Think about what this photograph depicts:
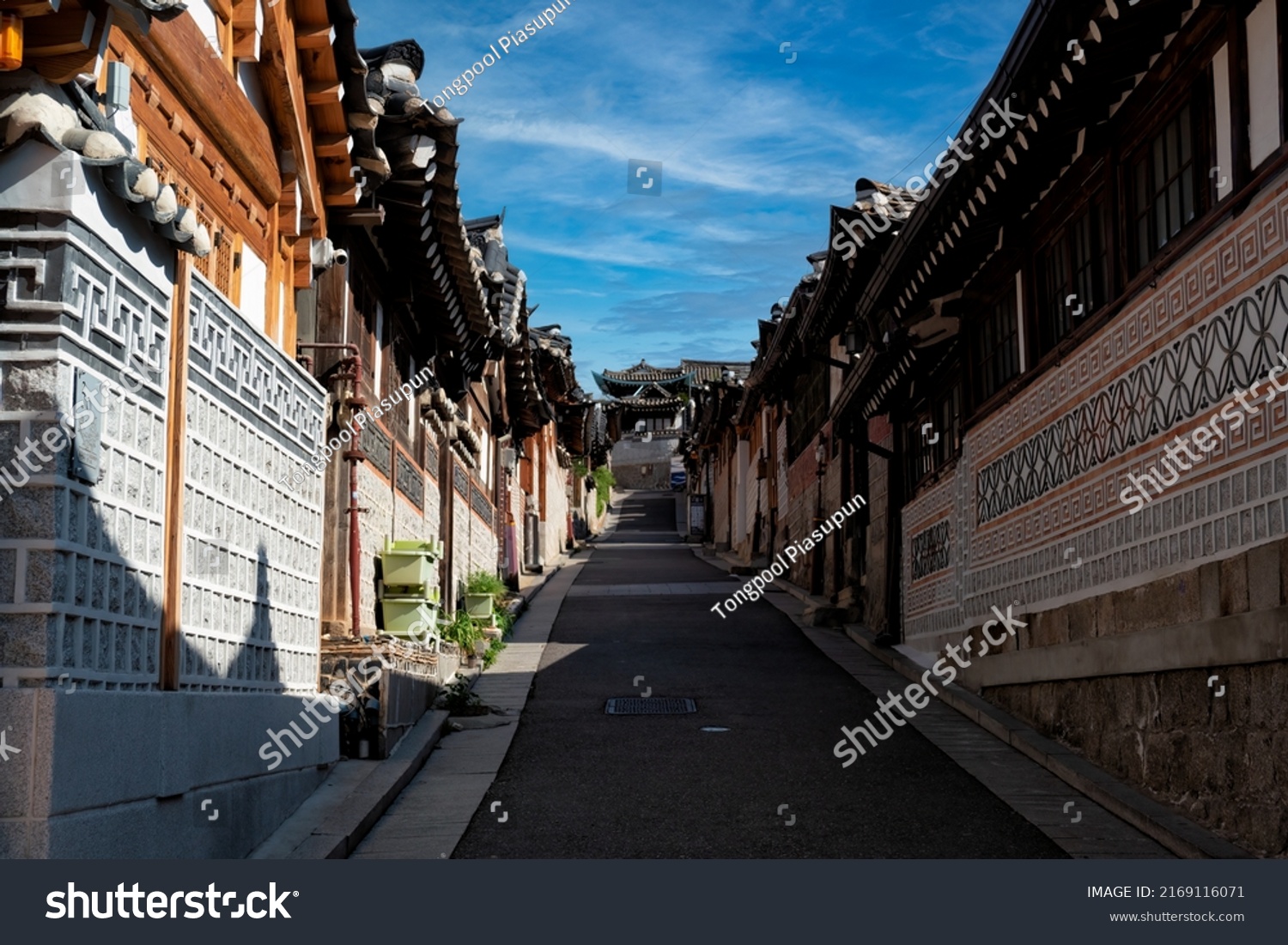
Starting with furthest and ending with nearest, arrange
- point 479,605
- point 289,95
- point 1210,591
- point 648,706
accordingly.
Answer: point 479,605, point 648,706, point 289,95, point 1210,591

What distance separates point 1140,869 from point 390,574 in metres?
8.44

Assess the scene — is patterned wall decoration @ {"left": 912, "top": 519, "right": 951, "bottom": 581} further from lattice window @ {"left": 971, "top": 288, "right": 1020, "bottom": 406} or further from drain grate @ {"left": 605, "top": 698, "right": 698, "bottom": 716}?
drain grate @ {"left": 605, "top": 698, "right": 698, "bottom": 716}

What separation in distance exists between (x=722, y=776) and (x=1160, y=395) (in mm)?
4312

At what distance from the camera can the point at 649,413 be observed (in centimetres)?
8381

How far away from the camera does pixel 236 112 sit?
809cm

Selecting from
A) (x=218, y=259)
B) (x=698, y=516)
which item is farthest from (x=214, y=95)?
(x=698, y=516)

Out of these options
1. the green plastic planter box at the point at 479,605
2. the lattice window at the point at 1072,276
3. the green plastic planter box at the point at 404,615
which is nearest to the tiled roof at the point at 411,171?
the green plastic planter box at the point at 404,615

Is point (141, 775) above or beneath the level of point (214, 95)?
beneath

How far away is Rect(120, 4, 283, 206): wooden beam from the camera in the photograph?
6777 millimetres

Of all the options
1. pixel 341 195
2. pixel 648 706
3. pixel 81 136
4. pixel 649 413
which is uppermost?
pixel 649 413

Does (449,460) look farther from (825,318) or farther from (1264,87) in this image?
(1264,87)

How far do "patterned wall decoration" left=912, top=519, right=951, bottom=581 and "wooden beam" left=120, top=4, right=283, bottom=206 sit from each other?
882 cm

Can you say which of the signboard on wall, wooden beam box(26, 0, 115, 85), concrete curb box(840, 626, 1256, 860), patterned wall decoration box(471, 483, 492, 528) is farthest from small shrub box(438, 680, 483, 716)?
the signboard on wall

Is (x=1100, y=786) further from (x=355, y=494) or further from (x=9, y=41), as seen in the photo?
(x=9, y=41)
